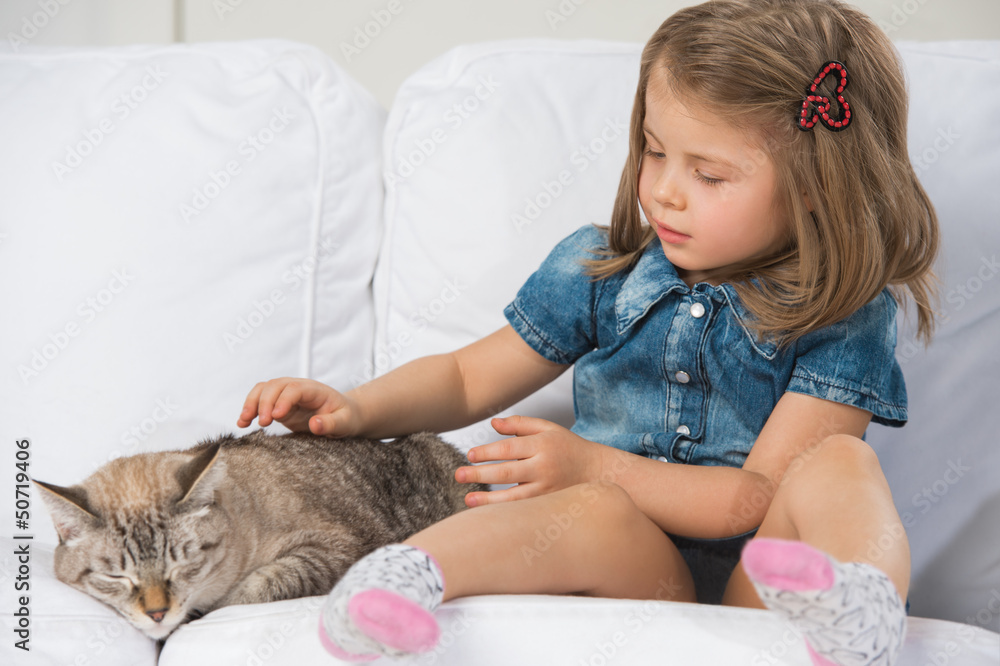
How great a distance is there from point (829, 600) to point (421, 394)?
638 millimetres

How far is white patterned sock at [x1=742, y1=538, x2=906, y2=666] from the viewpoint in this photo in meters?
0.54

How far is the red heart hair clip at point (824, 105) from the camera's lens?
860 mm

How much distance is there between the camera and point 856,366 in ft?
3.01

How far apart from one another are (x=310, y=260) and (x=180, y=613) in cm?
63

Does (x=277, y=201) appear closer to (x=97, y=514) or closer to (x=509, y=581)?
(x=97, y=514)

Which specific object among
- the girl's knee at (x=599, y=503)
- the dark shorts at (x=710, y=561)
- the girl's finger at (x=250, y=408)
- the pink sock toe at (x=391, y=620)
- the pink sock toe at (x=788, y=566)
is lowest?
the dark shorts at (x=710, y=561)

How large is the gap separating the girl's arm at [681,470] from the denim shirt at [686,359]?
Result: 1.1 inches

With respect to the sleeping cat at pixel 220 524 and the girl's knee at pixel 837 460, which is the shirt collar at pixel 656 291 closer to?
the girl's knee at pixel 837 460

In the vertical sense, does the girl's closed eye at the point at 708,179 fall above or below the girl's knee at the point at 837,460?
above

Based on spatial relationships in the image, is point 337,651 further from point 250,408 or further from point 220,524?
point 250,408

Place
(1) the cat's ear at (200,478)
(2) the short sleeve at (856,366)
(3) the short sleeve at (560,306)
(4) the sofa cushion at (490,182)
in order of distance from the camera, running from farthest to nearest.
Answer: (4) the sofa cushion at (490,182) → (3) the short sleeve at (560,306) → (2) the short sleeve at (856,366) → (1) the cat's ear at (200,478)

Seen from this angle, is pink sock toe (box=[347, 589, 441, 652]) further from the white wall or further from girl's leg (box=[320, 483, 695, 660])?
the white wall

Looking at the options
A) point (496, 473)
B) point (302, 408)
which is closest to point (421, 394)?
point (302, 408)

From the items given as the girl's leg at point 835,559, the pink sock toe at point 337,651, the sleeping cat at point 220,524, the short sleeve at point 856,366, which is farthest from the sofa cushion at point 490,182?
the pink sock toe at point 337,651
